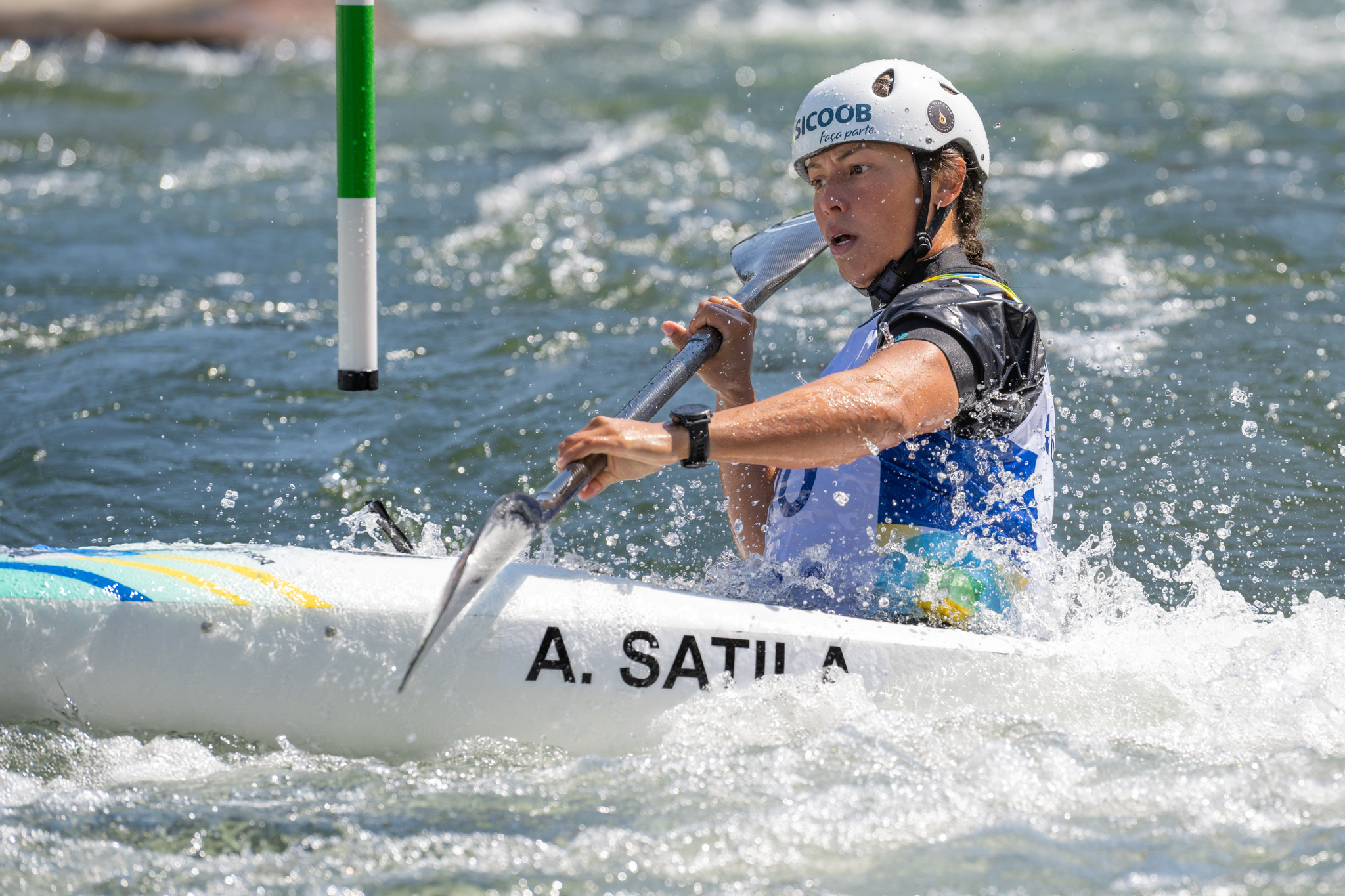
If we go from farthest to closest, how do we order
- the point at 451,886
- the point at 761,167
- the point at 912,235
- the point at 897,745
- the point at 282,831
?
the point at 761,167
the point at 912,235
the point at 897,745
the point at 282,831
the point at 451,886

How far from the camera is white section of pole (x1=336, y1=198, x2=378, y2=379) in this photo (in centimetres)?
375

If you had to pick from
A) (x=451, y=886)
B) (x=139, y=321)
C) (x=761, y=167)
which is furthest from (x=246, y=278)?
(x=451, y=886)

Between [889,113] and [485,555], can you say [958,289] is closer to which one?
[889,113]

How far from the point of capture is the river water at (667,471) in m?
2.72

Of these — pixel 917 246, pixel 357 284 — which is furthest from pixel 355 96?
pixel 917 246

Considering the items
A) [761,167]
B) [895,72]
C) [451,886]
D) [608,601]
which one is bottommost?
[451,886]

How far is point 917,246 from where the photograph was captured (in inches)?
128

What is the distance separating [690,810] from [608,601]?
0.50 m

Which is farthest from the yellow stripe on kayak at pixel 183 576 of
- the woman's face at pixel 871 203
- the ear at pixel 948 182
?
the ear at pixel 948 182

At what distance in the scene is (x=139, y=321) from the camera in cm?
693

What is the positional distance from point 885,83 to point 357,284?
1.50 metres

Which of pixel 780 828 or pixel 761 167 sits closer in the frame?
pixel 780 828

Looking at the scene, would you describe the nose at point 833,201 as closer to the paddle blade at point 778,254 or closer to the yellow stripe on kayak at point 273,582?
the paddle blade at point 778,254

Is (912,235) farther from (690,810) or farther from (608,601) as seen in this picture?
(690,810)
